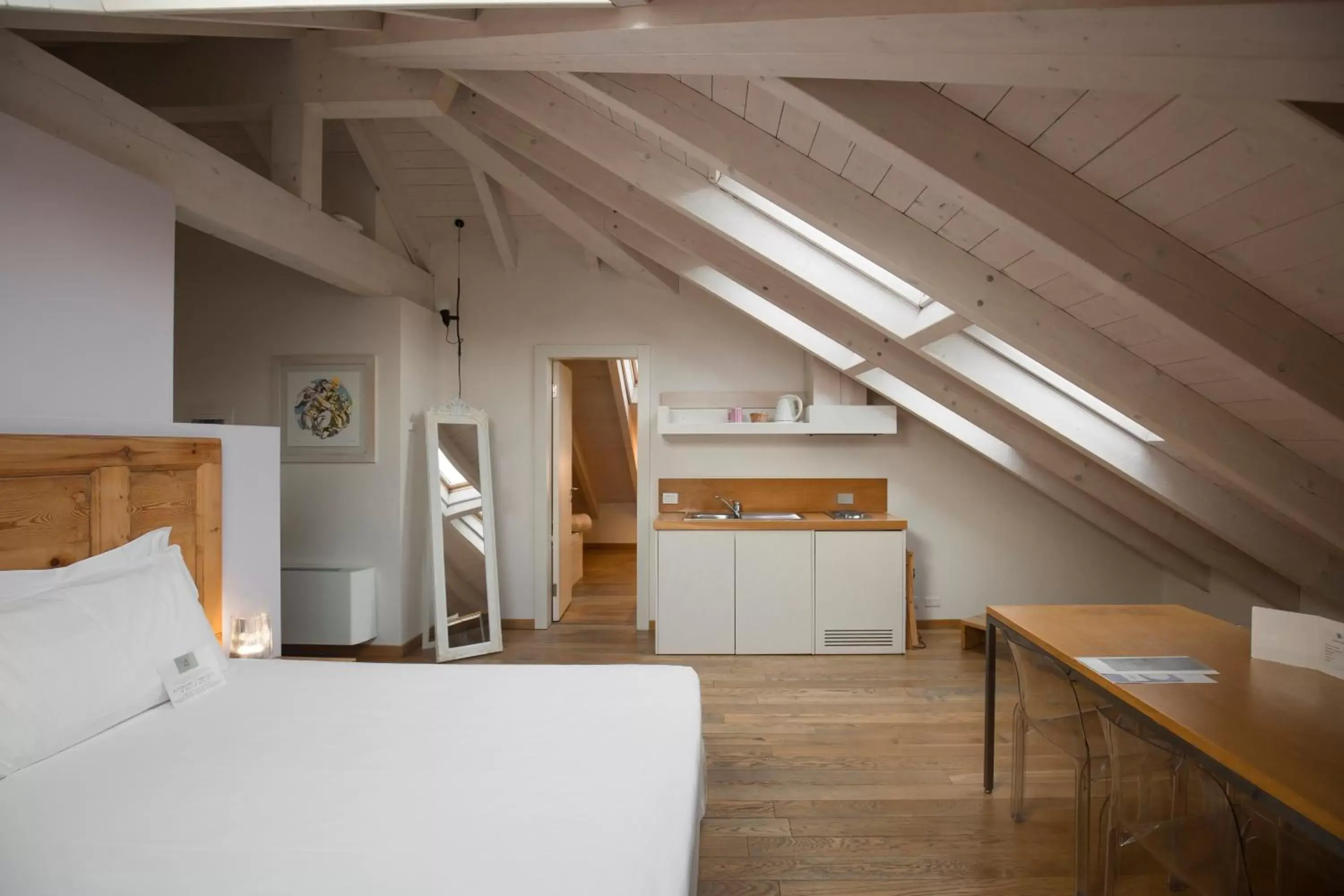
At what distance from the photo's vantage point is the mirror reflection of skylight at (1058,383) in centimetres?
299

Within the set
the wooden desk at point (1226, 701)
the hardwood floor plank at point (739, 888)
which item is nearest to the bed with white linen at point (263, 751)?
the hardwood floor plank at point (739, 888)

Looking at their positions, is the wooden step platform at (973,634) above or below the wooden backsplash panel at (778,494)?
below

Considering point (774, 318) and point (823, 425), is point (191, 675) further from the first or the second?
point (823, 425)

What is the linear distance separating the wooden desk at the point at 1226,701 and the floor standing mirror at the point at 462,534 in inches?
120

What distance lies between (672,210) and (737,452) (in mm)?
1934

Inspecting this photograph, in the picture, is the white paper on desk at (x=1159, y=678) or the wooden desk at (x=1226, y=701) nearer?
the wooden desk at (x=1226, y=701)

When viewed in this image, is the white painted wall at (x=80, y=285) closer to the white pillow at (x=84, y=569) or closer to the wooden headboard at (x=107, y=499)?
the wooden headboard at (x=107, y=499)

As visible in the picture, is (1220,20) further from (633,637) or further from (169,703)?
(633,637)

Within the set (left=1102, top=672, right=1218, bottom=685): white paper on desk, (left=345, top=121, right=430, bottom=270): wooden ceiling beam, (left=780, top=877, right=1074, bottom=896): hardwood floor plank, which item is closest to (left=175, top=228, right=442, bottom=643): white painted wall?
(left=345, top=121, right=430, bottom=270): wooden ceiling beam

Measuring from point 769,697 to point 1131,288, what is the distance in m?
2.68

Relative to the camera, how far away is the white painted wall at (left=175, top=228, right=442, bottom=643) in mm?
4207

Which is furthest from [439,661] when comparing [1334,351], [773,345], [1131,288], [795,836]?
[1334,351]

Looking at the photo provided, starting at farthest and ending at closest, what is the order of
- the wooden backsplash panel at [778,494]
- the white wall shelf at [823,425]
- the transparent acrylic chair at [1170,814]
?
the wooden backsplash panel at [778,494]
the white wall shelf at [823,425]
the transparent acrylic chair at [1170,814]

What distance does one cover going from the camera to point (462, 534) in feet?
14.8
